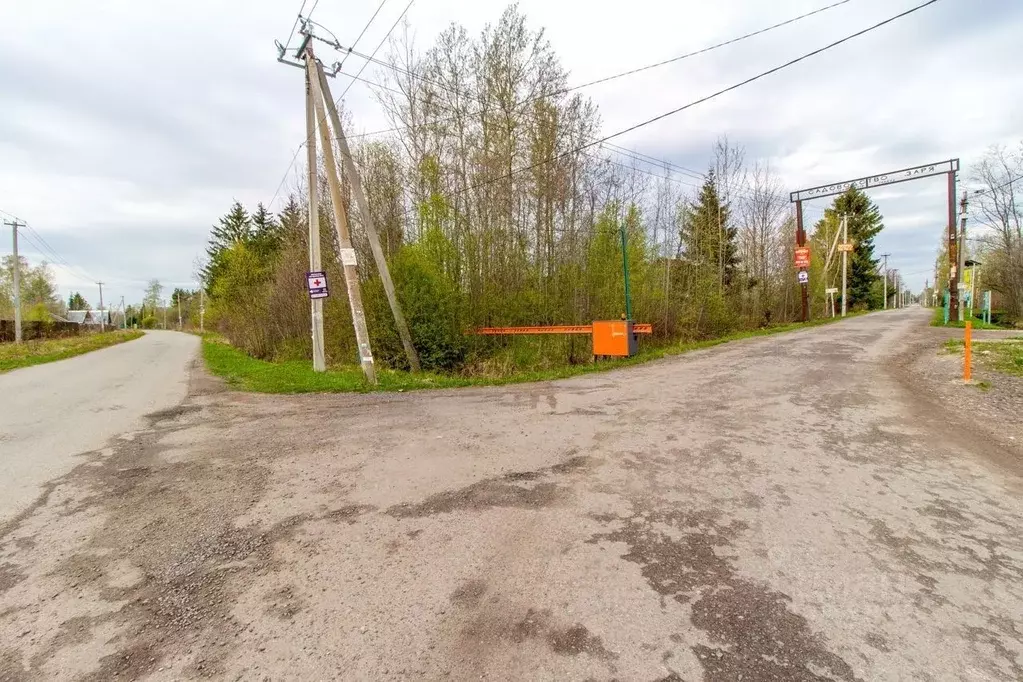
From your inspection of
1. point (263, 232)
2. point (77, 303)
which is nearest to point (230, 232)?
point (263, 232)

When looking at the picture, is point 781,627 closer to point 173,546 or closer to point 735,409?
point 173,546

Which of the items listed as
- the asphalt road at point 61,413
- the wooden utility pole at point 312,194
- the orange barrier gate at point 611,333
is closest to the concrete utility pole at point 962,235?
the orange barrier gate at point 611,333

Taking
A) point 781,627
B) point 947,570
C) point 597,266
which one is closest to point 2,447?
point 781,627

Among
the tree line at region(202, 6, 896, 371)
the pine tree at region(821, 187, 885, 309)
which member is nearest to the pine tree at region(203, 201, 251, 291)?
the tree line at region(202, 6, 896, 371)

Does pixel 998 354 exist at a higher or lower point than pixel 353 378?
higher

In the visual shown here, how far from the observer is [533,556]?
124 inches

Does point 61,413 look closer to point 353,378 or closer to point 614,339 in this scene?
point 353,378

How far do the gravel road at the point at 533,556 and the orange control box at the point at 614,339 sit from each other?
21.6ft

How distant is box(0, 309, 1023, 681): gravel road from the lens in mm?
2289

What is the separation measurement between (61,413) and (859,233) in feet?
182

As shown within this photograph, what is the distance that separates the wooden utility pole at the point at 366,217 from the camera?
1070cm

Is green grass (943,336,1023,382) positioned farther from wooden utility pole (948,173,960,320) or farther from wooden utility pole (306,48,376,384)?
wooden utility pole (948,173,960,320)

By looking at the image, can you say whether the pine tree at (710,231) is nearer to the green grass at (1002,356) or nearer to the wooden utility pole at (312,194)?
the green grass at (1002,356)

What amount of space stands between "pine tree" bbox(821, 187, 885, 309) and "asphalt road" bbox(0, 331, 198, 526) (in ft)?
171
